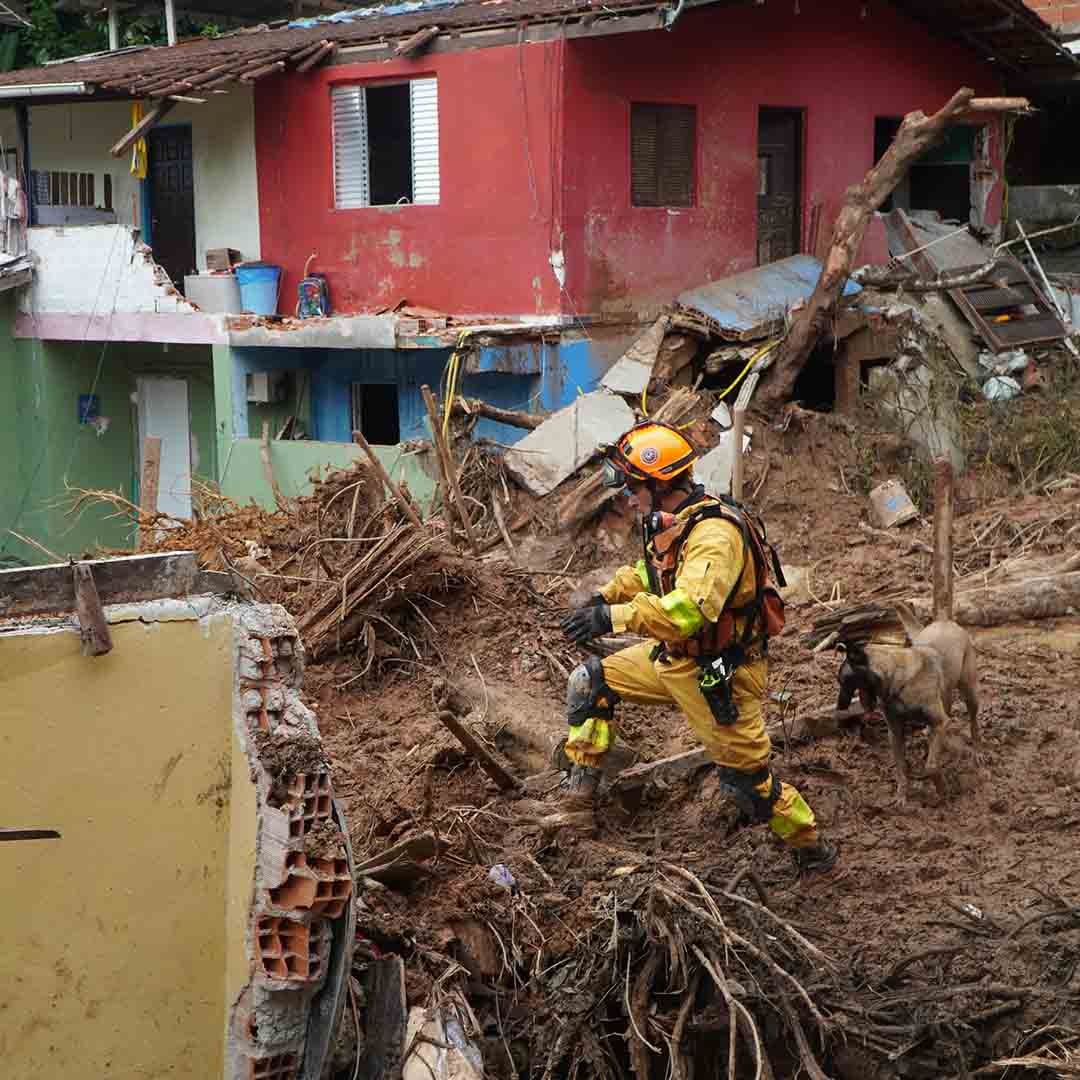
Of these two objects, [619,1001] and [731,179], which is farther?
[731,179]

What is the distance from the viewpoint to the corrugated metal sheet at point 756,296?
15.2 metres

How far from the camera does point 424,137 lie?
635 inches

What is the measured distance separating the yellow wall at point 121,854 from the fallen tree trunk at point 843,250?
9881 mm

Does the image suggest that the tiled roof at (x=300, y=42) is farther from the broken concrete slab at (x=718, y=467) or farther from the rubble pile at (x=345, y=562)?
the rubble pile at (x=345, y=562)

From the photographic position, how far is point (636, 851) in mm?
7059

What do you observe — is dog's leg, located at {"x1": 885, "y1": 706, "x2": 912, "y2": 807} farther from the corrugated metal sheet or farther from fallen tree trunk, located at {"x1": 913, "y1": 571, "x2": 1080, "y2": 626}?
the corrugated metal sheet

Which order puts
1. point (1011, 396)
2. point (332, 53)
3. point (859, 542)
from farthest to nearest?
1. point (332, 53)
2. point (1011, 396)
3. point (859, 542)

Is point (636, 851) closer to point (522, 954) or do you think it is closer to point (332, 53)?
point (522, 954)

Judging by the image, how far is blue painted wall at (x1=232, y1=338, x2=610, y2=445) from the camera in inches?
597

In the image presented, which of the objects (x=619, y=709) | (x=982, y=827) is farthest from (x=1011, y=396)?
(x=982, y=827)

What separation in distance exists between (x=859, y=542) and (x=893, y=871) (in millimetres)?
6150

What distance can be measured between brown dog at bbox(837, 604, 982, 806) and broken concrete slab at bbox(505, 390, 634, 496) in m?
5.95

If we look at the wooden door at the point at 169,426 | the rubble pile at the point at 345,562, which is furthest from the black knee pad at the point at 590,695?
the wooden door at the point at 169,426

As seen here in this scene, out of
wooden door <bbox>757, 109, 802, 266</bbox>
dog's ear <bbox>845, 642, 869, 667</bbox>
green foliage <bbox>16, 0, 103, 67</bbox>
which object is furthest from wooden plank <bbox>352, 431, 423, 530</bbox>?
green foliage <bbox>16, 0, 103, 67</bbox>
